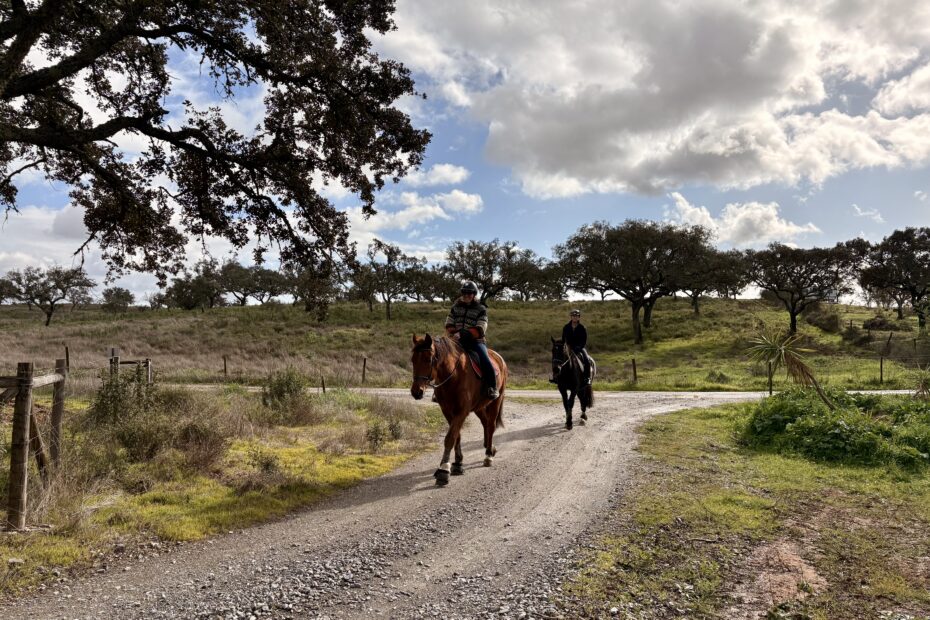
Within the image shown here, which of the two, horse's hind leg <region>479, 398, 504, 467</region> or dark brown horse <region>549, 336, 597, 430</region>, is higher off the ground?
dark brown horse <region>549, 336, 597, 430</region>

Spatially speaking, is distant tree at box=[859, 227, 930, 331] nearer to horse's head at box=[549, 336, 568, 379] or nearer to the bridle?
horse's head at box=[549, 336, 568, 379]

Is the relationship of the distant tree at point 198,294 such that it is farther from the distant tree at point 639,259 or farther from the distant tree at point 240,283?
the distant tree at point 639,259

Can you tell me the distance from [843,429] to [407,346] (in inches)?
1316

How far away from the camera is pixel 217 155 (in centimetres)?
985

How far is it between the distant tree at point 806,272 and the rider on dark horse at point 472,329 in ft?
161

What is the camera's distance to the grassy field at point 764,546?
4.26m

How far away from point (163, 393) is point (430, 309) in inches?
2199

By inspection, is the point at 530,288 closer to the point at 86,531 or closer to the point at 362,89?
the point at 362,89

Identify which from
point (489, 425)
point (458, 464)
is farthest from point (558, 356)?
point (458, 464)

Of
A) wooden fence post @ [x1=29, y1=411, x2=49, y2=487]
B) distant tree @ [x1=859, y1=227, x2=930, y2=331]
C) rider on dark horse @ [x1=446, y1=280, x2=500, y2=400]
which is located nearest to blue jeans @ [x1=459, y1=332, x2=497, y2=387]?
rider on dark horse @ [x1=446, y1=280, x2=500, y2=400]

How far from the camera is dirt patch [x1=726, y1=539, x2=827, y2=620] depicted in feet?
13.9

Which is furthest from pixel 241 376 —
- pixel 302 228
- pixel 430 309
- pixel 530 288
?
pixel 430 309

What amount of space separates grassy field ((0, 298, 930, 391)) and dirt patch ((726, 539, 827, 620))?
674 inches

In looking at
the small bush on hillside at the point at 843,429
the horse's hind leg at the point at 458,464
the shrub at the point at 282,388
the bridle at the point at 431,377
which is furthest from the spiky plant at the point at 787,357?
the shrub at the point at 282,388
